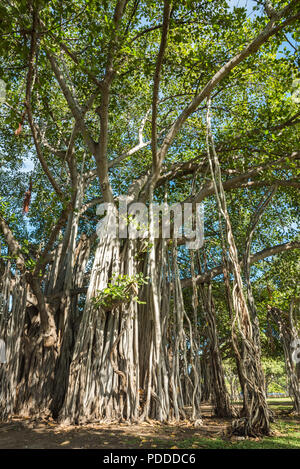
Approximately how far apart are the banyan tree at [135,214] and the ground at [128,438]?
223 mm

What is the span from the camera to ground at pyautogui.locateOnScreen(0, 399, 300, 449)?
8.57ft

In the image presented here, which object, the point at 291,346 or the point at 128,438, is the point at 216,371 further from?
the point at 128,438

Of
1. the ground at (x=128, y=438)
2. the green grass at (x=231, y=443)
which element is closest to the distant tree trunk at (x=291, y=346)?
the ground at (x=128, y=438)

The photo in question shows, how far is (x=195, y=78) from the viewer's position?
16.1 ft

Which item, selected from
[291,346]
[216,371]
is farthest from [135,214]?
[291,346]

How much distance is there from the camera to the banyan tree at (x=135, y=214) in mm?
3436

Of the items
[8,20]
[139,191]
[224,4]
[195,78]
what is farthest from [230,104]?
[8,20]

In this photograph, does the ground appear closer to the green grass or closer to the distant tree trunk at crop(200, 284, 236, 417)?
the green grass

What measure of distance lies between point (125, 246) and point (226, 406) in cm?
296

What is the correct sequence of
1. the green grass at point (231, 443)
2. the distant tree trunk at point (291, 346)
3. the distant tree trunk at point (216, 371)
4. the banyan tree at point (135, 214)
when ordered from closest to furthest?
the green grass at point (231, 443) < the banyan tree at point (135, 214) < the distant tree trunk at point (216, 371) < the distant tree trunk at point (291, 346)

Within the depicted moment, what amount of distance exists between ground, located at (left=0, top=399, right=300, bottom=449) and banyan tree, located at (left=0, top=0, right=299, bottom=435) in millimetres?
223

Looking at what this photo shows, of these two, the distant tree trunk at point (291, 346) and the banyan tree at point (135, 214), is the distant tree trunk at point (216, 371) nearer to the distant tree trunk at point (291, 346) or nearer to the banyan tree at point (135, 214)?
the banyan tree at point (135, 214)

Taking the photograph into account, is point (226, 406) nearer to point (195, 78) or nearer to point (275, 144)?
point (275, 144)

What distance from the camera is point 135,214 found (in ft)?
16.8
